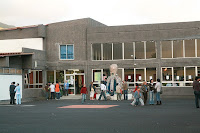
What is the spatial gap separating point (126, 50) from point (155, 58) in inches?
126

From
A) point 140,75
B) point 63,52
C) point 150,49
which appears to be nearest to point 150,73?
point 140,75

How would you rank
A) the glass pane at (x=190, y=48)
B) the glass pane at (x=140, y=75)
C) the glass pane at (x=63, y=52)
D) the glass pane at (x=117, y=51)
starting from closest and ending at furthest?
the glass pane at (x=190, y=48) → the glass pane at (x=140, y=75) → the glass pane at (x=117, y=51) → the glass pane at (x=63, y=52)

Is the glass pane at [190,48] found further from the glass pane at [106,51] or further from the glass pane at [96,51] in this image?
the glass pane at [96,51]

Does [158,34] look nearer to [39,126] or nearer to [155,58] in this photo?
[155,58]

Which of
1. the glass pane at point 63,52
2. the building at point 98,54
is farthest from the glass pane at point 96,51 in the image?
the glass pane at point 63,52

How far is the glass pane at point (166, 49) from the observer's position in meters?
36.5

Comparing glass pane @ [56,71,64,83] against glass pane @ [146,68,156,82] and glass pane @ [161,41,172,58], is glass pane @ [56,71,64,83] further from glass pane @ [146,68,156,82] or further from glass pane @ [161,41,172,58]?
glass pane @ [161,41,172,58]

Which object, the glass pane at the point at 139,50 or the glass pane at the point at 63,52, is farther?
the glass pane at the point at 63,52

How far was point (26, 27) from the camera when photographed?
134 feet

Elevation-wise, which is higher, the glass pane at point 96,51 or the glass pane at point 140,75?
the glass pane at point 96,51

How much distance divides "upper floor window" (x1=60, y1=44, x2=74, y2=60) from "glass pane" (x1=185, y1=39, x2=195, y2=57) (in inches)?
487

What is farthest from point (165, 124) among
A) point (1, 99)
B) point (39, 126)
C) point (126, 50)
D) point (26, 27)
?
point (26, 27)

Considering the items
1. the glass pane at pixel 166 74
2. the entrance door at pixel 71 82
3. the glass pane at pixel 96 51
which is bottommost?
the entrance door at pixel 71 82

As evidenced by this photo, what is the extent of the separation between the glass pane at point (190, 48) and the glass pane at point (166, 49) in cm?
162
